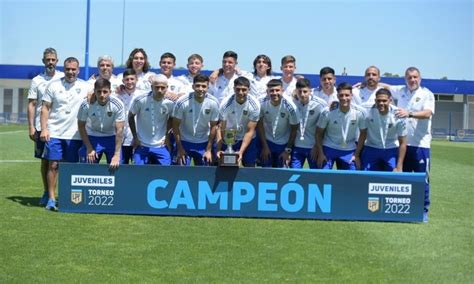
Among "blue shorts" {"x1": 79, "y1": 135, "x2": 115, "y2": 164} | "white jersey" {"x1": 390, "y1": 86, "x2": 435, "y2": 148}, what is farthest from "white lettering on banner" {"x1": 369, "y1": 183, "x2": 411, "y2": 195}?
"blue shorts" {"x1": 79, "y1": 135, "x2": 115, "y2": 164}

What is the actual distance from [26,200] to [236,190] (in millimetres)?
3321

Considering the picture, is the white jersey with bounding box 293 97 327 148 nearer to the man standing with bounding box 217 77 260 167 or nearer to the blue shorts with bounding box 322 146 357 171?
the blue shorts with bounding box 322 146 357 171

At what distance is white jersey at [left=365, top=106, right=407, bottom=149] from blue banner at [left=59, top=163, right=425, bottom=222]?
20.4 inches

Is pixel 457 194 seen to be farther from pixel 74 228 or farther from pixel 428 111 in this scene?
pixel 74 228

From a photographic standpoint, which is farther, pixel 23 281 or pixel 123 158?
pixel 123 158

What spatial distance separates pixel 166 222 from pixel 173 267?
88.3 inches

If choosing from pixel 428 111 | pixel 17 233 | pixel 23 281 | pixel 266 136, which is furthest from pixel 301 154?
pixel 23 281

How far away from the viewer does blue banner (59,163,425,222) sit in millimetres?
8391

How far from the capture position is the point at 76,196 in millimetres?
8445

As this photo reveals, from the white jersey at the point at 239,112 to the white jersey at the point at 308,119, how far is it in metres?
0.62

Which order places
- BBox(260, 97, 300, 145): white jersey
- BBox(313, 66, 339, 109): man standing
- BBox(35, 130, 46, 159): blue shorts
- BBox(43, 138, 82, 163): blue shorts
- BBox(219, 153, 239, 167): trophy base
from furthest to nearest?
BBox(35, 130, 46, 159): blue shorts
BBox(313, 66, 339, 109): man standing
BBox(43, 138, 82, 163): blue shorts
BBox(260, 97, 300, 145): white jersey
BBox(219, 153, 239, 167): trophy base

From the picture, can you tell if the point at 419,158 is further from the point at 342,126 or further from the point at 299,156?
the point at 299,156

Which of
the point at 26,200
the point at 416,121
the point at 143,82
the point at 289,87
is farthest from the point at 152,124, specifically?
the point at 416,121

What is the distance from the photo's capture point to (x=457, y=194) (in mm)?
11891
